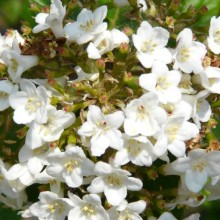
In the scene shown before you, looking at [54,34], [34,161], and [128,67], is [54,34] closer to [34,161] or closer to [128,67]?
[128,67]

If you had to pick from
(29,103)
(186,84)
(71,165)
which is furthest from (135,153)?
(29,103)

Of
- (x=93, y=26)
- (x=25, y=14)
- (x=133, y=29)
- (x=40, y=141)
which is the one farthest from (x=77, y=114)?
(x=25, y=14)

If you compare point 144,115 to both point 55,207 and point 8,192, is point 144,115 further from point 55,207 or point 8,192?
point 8,192

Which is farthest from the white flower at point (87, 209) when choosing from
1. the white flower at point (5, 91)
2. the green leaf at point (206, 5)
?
the green leaf at point (206, 5)

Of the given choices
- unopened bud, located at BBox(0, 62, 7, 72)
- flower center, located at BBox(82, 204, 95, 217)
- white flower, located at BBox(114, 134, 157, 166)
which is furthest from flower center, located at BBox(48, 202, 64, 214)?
unopened bud, located at BBox(0, 62, 7, 72)

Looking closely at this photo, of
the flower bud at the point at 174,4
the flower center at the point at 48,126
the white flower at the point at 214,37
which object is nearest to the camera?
the flower center at the point at 48,126

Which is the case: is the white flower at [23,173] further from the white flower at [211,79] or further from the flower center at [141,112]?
the white flower at [211,79]
